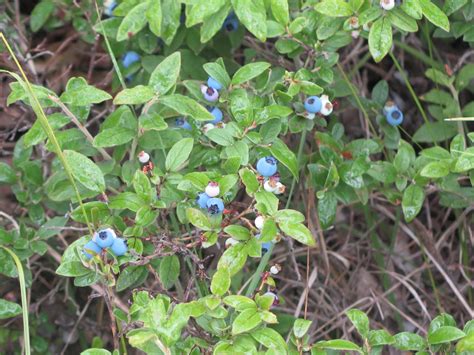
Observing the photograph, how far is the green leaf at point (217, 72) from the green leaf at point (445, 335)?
881mm

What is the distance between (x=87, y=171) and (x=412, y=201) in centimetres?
94

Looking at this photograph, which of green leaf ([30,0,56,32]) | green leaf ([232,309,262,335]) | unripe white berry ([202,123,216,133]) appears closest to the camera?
green leaf ([232,309,262,335])

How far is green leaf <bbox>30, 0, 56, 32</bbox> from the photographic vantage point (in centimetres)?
296

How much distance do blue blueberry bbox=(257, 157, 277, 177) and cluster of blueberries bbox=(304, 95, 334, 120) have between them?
0.35 m

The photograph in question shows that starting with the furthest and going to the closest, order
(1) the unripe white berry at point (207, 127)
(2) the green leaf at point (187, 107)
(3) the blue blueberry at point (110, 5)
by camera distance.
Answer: (3) the blue blueberry at point (110, 5) → (1) the unripe white berry at point (207, 127) → (2) the green leaf at point (187, 107)

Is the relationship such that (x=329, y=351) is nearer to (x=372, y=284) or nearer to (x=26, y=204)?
(x=372, y=284)

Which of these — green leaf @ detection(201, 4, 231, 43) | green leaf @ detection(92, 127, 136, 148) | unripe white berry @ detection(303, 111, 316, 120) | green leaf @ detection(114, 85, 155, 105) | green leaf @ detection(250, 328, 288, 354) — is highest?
green leaf @ detection(201, 4, 231, 43)

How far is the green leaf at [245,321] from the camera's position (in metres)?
1.78

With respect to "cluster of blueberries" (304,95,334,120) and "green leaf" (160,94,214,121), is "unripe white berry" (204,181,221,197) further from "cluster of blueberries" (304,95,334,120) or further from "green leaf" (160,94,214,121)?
"cluster of blueberries" (304,95,334,120)

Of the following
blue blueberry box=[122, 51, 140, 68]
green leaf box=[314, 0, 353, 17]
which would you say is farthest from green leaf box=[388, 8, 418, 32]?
blue blueberry box=[122, 51, 140, 68]

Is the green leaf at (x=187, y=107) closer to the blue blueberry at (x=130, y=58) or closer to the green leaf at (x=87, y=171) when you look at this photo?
the green leaf at (x=87, y=171)

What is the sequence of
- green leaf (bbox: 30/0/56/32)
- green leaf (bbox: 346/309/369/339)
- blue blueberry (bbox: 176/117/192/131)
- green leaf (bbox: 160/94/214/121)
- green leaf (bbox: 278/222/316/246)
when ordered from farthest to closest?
1. green leaf (bbox: 30/0/56/32)
2. blue blueberry (bbox: 176/117/192/131)
3. green leaf (bbox: 160/94/214/121)
4. green leaf (bbox: 346/309/369/339)
5. green leaf (bbox: 278/222/316/246)

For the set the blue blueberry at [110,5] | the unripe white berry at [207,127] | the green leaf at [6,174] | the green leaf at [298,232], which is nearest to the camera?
the green leaf at [298,232]

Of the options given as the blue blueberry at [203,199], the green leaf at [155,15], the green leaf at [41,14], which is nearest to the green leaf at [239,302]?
the blue blueberry at [203,199]
